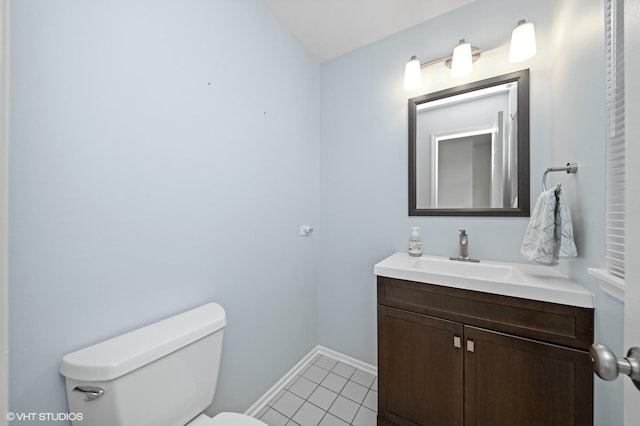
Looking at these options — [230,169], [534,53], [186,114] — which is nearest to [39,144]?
[186,114]

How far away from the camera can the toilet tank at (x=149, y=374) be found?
0.70 meters

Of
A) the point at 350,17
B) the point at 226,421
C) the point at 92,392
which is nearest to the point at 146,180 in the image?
the point at 92,392

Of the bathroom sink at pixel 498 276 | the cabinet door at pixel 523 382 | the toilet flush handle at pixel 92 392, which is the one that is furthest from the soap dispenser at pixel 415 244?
the toilet flush handle at pixel 92 392

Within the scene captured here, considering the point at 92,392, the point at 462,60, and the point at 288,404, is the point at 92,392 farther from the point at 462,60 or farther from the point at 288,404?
the point at 462,60

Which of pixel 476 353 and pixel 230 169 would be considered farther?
pixel 230 169

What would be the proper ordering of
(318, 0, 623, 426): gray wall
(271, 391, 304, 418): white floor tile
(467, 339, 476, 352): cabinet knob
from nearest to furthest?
(318, 0, 623, 426): gray wall < (467, 339, 476, 352): cabinet knob < (271, 391, 304, 418): white floor tile

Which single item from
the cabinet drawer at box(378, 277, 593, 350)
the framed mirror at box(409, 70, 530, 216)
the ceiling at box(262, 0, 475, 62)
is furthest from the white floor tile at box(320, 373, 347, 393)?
the ceiling at box(262, 0, 475, 62)

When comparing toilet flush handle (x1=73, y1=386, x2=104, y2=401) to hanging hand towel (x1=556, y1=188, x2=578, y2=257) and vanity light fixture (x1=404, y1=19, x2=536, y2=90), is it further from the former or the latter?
vanity light fixture (x1=404, y1=19, x2=536, y2=90)

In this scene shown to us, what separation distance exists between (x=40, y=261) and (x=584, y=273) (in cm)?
188

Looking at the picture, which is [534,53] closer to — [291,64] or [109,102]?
[291,64]

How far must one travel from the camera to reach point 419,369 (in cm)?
121

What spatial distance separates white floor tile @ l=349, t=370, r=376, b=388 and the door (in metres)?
1.49

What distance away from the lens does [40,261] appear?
28.0 inches

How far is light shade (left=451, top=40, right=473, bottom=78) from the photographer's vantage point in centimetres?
137
